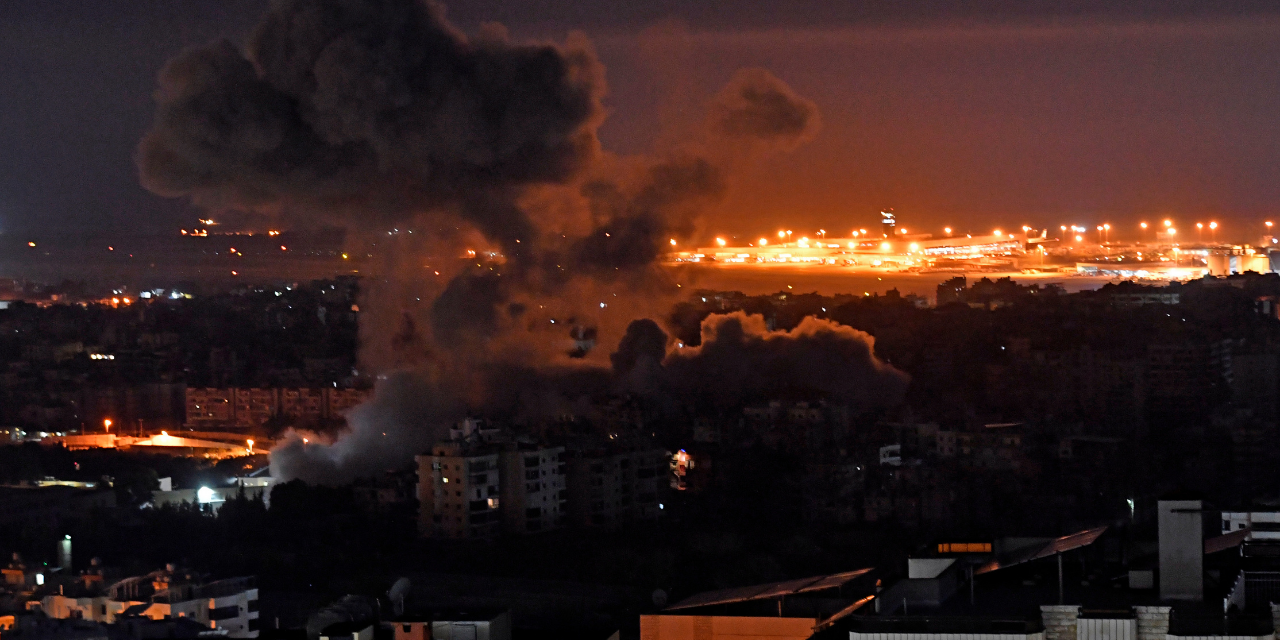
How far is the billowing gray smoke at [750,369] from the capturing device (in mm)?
32781

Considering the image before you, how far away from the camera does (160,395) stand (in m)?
41.4

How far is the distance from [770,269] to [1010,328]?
31.5ft

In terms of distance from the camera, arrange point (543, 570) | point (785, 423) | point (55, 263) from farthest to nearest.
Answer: point (55, 263)
point (785, 423)
point (543, 570)

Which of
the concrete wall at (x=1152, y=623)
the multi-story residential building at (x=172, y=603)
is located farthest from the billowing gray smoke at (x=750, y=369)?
the concrete wall at (x=1152, y=623)

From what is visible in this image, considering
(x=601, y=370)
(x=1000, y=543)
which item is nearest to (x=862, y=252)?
(x=601, y=370)

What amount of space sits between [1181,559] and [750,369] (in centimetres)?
2421

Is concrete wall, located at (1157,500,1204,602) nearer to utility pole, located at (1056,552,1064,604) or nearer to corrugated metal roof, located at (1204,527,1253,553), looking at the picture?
utility pole, located at (1056,552,1064,604)

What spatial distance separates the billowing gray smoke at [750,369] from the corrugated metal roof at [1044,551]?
20668 mm

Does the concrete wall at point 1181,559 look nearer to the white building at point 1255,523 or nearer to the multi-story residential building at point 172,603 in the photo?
the white building at point 1255,523

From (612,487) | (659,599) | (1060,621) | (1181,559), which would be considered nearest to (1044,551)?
(1181,559)

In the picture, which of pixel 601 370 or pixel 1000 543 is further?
pixel 601 370

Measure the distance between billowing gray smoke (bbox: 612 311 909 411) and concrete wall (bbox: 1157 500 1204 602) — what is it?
22.8 meters

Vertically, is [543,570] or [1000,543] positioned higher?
[1000,543]

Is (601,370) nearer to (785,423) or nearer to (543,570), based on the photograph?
(785,423)
